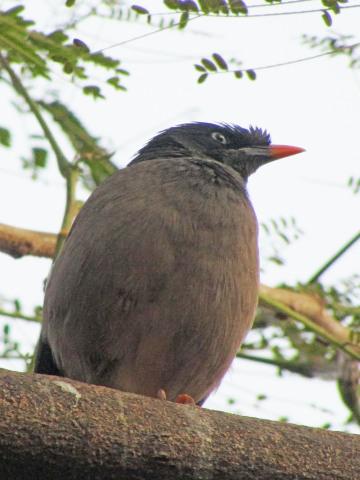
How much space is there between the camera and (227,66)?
4.75m

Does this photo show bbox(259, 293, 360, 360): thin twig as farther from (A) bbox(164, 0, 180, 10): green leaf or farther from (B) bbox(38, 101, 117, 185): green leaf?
(A) bbox(164, 0, 180, 10): green leaf

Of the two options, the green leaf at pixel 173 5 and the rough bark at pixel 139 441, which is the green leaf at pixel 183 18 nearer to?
the green leaf at pixel 173 5

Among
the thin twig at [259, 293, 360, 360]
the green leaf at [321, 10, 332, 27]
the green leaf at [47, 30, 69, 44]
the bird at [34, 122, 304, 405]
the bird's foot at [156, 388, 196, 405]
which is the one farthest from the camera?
the thin twig at [259, 293, 360, 360]

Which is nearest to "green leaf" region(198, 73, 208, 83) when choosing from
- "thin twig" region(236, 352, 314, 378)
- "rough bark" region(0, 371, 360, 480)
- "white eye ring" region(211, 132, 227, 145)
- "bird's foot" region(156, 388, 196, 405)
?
"white eye ring" region(211, 132, 227, 145)

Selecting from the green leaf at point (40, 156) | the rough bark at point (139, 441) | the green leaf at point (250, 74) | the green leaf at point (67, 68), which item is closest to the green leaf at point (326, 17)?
the green leaf at point (250, 74)

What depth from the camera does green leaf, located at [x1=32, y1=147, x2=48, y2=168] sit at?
6.02m

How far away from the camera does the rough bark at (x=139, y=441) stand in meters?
2.76

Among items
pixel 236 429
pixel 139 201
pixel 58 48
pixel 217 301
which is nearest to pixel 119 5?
pixel 58 48

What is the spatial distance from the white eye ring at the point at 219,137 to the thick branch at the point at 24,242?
1.15 m

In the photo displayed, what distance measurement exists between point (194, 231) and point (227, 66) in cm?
81

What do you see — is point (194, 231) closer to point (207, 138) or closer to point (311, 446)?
point (207, 138)

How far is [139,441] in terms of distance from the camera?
2.90m

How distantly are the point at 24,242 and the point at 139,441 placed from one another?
9.55 ft

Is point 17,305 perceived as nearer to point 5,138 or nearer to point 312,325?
point 5,138
